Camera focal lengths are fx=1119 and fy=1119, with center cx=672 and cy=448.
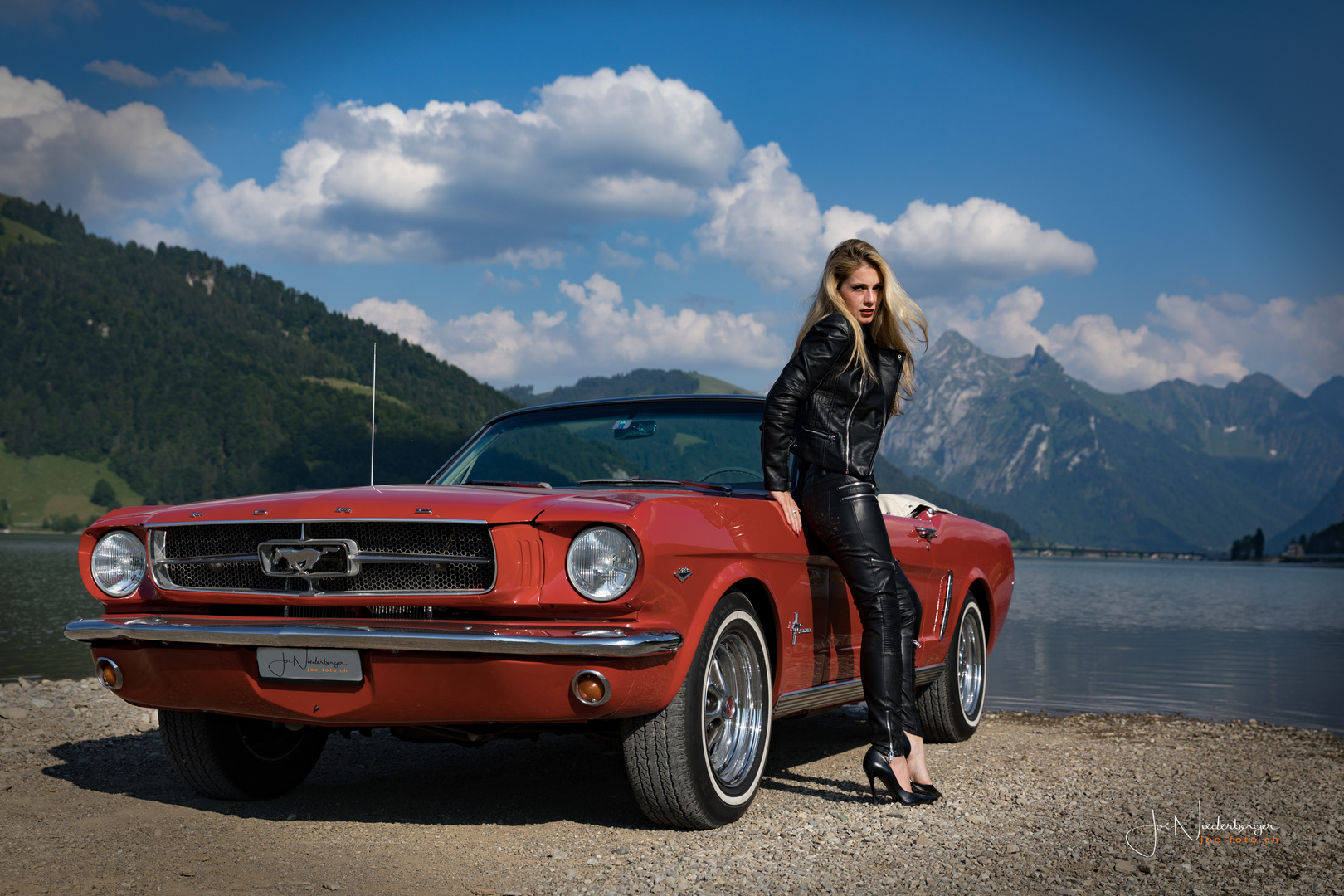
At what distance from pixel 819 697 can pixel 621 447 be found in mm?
1419

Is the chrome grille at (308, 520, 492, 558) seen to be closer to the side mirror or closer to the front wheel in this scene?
the front wheel

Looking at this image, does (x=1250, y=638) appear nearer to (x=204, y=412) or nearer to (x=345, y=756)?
(x=345, y=756)

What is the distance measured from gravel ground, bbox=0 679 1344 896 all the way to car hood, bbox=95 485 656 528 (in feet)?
3.56

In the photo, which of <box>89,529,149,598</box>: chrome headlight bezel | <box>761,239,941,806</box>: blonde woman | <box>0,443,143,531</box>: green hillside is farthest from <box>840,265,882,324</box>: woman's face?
<box>0,443,143,531</box>: green hillside

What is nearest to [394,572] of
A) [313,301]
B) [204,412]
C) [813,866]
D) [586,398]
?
[813,866]

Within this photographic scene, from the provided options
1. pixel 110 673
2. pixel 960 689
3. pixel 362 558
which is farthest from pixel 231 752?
pixel 960 689

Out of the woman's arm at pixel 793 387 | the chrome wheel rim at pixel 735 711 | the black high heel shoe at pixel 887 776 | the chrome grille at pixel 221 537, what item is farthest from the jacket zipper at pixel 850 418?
the chrome grille at pixel 221 537

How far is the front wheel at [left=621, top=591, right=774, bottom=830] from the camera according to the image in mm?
3596

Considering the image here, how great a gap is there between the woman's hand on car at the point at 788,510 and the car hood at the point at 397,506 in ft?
2.06

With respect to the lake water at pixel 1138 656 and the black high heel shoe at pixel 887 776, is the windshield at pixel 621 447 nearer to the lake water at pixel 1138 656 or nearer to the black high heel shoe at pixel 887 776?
the black high heel shoe at pixel 887 776

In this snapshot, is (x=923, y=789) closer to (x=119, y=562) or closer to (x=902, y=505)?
(x=902, y=505)

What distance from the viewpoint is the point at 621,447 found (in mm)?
5047

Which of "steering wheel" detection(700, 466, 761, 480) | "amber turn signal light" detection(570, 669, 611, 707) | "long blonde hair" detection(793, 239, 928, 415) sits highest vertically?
"long blonde hair" detection(793, 239, 928, 415)

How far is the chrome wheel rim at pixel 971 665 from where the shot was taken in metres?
6.33
